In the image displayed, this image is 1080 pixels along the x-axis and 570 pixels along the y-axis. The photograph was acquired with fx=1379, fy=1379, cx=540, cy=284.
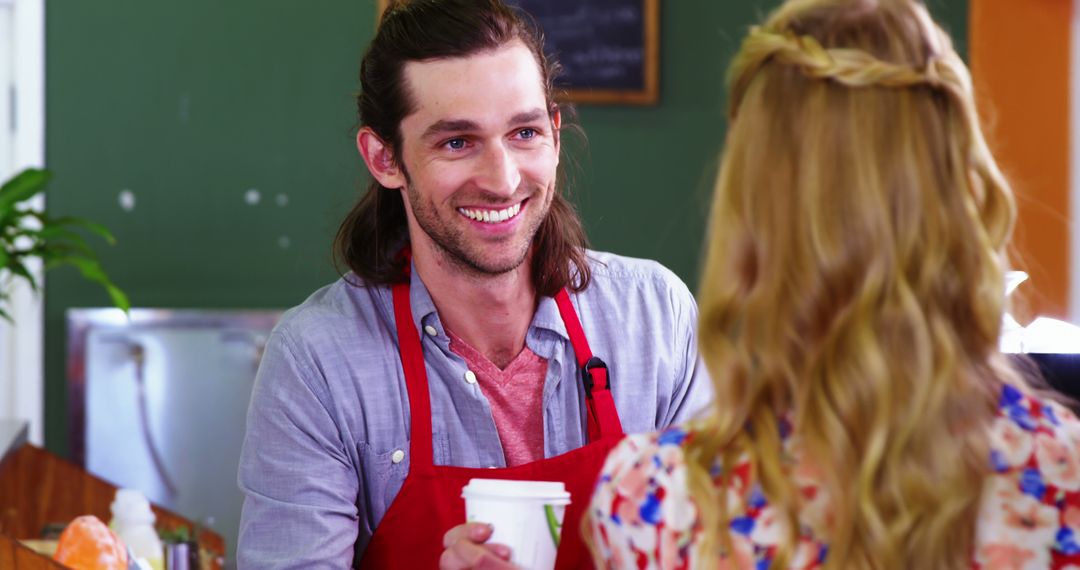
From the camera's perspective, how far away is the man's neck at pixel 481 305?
1.89 m

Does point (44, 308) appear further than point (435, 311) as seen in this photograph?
Yes

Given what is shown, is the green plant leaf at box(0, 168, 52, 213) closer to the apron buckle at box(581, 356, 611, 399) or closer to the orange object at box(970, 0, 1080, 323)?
the apron buckle at box(581, 356, 611, 399)

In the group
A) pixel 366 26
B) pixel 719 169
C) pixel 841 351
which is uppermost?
pixel 366 26

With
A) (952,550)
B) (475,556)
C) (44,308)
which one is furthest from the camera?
(44,308)

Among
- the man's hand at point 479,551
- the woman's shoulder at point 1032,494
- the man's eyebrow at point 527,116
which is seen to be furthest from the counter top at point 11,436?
the woman's shoulder at point 1032,494

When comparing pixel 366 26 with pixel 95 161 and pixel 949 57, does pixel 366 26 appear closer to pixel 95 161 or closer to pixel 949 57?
pixel 95 161

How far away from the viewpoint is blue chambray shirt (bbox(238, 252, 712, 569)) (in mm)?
1717

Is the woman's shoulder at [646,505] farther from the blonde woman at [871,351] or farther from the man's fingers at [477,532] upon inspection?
the man's fingers at [477,532]

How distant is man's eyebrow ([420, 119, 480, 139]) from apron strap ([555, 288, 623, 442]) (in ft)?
1.01

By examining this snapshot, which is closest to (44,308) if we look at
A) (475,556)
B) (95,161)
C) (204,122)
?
(95,161)

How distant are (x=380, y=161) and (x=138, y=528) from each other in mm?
695

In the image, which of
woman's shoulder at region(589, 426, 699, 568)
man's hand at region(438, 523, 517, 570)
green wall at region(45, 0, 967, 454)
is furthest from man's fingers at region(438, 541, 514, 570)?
green wall at region(45, 0, 967, 454)

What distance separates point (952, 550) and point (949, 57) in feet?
1.24

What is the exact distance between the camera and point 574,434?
1885mm
